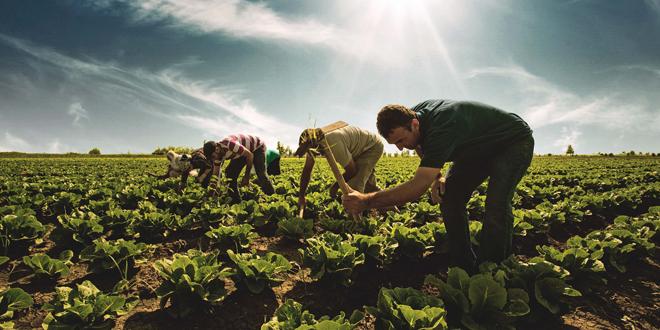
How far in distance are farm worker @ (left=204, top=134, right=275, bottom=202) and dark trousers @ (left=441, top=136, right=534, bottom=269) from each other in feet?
15.8

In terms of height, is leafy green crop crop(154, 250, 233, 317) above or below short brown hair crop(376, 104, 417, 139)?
below

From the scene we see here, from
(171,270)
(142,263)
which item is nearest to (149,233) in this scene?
(142,263)

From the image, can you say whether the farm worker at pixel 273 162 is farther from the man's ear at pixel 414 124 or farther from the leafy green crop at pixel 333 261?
the man's ear at pixel 414 124

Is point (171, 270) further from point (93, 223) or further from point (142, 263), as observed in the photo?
point (93, 223)

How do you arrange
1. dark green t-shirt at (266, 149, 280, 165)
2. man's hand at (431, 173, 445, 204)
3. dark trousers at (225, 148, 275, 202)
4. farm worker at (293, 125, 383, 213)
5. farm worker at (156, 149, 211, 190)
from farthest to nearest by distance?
dark green t-shirt at (266, 149, 280, 165) < farm worker at (156, 149, 211, 190) < dark trousers at (225, 148, 275, 202) < farm worker at (293, 125, 383, 213) < man's hand at (431, 173, 445, 204)

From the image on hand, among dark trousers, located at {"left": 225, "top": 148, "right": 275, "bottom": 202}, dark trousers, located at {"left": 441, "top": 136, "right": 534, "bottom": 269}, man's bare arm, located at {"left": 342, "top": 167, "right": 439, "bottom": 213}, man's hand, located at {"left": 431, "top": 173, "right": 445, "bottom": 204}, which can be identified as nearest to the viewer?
man's bare arm, located at {"left": 342, "top": 167, "right": 439, "bottom": 213}

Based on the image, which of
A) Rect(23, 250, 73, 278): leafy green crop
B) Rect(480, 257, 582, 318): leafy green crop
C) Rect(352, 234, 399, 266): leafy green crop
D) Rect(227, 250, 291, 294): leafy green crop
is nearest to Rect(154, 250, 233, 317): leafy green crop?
Rect(227, 250, 291, 294): leafy green crop

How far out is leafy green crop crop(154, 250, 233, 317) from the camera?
2.68 metres

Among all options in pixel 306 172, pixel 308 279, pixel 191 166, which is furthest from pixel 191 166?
pixel 308 279

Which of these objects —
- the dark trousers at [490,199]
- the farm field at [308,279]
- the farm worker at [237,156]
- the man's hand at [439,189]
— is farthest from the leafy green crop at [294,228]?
the farm worker at [237,156]

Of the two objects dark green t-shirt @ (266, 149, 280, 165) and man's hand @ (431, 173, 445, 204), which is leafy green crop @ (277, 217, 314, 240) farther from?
dark green t-shirt @ (266, 149, 280, 165)

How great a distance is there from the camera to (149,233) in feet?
15.6

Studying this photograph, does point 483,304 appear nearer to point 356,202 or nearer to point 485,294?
point 485,294

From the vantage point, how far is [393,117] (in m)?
2.84
